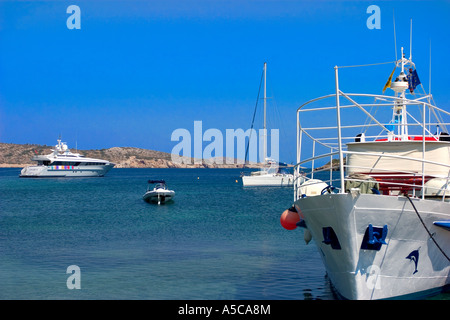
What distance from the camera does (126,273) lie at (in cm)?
1778

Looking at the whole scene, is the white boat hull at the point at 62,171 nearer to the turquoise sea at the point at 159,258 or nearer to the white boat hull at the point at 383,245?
the turquoise sea at the point at 159,258

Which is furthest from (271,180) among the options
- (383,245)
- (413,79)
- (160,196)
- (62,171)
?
(383,245)

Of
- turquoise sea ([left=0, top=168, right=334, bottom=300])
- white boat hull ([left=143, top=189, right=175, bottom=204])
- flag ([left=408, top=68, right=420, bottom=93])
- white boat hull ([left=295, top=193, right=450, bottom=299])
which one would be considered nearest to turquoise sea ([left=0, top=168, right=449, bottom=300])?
turquoise sea ([left=0, top=168, right=334, bottom=300])

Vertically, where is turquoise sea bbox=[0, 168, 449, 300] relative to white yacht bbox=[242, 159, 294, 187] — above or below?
above

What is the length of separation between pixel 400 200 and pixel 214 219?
78.7 ft

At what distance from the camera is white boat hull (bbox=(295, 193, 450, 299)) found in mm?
11742

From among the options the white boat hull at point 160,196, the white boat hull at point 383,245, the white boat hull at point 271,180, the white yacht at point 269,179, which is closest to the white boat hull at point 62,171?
the white yacht at point 269,179

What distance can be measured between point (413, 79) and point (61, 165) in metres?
99.7

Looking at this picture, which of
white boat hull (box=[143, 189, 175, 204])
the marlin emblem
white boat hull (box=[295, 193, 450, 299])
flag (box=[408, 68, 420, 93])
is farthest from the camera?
white boat hull (box=[143, 189, 175, 204])

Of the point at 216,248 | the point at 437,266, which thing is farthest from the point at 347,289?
the point at 216,248

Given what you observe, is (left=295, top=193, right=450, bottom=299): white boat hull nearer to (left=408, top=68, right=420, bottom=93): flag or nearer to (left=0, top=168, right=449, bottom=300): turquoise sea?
(left=0, top=168, right=449, bottom=300): turquoise sea

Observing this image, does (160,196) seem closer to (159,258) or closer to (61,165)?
(159,258)
